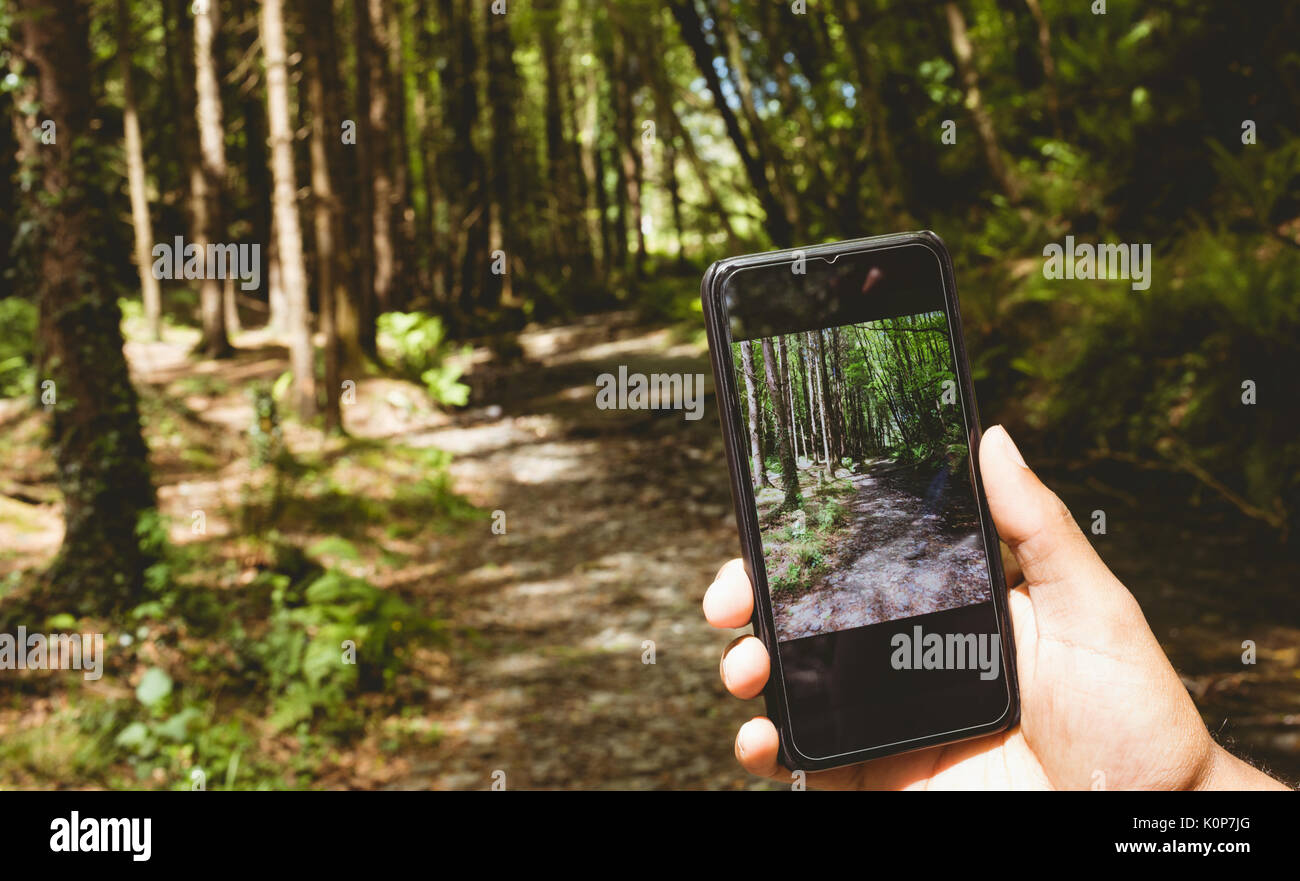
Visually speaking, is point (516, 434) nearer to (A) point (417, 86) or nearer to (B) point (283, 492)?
(B) point (283, 492)

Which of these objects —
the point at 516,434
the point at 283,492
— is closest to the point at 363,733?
the point at 283,492

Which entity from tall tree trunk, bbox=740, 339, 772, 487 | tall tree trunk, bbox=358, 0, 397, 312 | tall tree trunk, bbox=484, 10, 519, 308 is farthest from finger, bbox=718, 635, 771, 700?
tall tree trunk, bbox=484, 10, 519, 308

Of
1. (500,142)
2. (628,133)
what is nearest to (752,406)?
(500,142)

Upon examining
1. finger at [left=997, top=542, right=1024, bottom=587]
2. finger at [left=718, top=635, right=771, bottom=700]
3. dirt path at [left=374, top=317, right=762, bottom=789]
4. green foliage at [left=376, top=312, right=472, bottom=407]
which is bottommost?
dirt path at [left=374, top=317, right=762, bottom=789]

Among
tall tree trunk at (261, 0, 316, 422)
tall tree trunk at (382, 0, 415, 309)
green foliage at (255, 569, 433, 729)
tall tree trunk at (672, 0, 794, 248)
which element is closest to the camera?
green foliage at (255, 569, 433, 729)

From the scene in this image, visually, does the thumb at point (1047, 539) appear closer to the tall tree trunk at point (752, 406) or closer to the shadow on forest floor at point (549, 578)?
the shadow on forest floor at point (549, 578)

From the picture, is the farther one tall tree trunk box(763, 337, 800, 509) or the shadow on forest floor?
the shadow on forest floor

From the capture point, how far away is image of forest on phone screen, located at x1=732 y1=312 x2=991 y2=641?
2.20 meters

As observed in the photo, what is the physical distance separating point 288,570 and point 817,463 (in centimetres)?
683

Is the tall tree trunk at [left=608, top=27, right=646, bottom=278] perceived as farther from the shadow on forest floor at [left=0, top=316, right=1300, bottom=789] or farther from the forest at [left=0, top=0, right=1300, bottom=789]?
the shadow on forest floor at [left=0, top=316, right=1300, bottom=789]

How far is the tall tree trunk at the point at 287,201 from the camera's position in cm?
1240

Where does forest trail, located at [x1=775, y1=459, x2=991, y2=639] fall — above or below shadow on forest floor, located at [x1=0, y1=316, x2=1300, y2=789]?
above

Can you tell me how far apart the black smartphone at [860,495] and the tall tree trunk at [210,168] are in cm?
1723

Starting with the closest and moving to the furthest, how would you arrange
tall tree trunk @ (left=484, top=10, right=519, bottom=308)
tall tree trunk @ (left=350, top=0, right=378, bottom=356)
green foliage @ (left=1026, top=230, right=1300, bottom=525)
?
green foliage @ (left=1026, top=230, right=1300, bottom=525), tall tree trunk @ (left=350, top=0, right=378, bottom=356), tall tree trunk @ (left=484, top=10, right=519, bottom=308)
